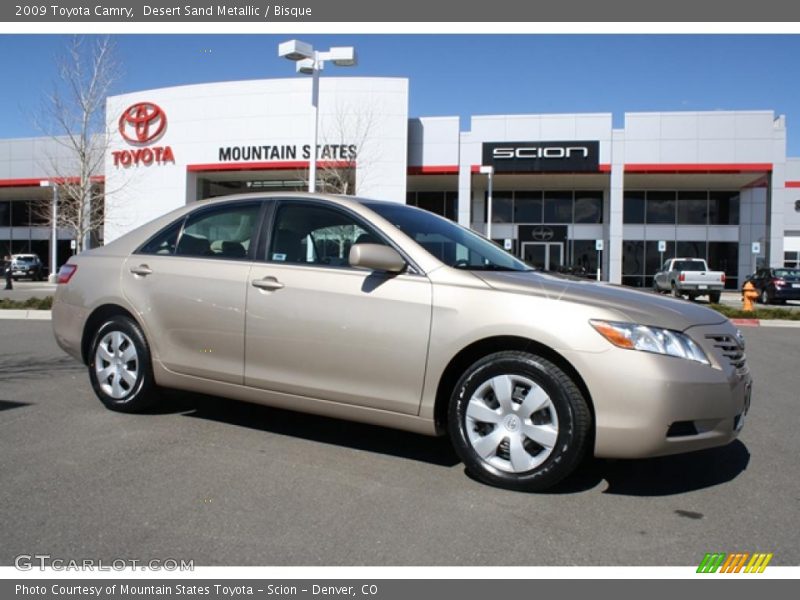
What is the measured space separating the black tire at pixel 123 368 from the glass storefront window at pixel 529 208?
3088 centimetres

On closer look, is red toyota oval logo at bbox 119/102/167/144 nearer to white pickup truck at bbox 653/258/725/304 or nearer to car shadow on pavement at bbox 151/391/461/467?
white pickup truck at bbox 653/258/725/304

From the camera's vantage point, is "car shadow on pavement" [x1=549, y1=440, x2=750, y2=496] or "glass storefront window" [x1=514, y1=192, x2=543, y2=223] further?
"glass storefront window" [x1=514, y1=192, x2=543, y2=223]

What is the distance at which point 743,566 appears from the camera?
280 centimetres

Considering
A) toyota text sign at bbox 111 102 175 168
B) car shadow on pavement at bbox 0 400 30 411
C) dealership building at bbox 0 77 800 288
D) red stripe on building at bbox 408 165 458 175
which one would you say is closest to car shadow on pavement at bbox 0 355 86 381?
car shadow on pavement at bbox 0 400 30 411

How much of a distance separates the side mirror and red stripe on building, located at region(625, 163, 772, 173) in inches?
1075

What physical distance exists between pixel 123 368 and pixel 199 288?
1.01m

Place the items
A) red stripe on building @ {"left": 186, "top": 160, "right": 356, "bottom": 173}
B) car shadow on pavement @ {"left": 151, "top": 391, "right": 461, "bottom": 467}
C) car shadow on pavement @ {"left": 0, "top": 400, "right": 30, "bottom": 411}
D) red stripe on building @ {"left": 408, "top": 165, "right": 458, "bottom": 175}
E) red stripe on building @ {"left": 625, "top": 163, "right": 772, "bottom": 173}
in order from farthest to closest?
red stripe on building @ {"left": 408, "top": 165, "right": 458, "bottom": 175}
red stripe on building @ {"left": 186, "top": 160, "right": 356, "bottom": 173}
red stripe on building @ {"left": 625, "top": 163, "right": 772, "bottom": 173}
car shadow on pavement @ {"left": 0, "top": 400, "right": 30, "bottom": 411}
car shadow on pavement @ {"left": 151, "top": 391, "right": 461, "bottom": 467}

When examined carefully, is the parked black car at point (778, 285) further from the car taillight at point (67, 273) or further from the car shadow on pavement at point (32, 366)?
the car taillight at point (67, 273)

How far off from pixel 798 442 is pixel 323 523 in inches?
148

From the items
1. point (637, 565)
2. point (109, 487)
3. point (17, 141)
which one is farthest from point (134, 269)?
point (17, 141)

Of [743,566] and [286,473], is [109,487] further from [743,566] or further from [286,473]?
[743,566]

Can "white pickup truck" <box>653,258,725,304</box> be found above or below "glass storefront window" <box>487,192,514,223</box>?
below

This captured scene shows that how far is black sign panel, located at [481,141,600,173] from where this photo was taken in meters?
28.5

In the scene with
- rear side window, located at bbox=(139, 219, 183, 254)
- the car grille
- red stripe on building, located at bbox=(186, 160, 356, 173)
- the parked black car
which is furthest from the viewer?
red stripe on building, located at bbox=(186, 160, 356, 173)
